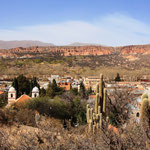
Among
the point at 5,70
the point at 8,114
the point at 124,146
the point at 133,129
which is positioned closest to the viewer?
the point at 124,146

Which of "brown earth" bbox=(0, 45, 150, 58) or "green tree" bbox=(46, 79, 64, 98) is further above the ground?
"brown earth" bbox=(0, 45, 150, 58)

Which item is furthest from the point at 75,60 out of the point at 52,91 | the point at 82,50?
the point at 52,91

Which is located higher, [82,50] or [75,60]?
[82,50]

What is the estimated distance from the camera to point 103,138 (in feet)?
23.6

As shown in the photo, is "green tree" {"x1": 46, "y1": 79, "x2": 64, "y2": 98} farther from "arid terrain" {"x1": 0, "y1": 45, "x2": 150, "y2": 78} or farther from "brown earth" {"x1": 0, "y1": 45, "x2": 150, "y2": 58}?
"brown earth" {"x1": 0, "y1": 45, "x2": 150, "y2": 58}

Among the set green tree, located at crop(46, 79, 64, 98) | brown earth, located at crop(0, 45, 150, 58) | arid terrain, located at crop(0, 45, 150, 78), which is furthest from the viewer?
brown earth, located at crop(0, 45, 150, 58)

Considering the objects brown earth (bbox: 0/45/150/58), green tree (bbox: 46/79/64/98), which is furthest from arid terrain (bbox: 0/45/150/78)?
green tree (bbox: 46/79/64/98)

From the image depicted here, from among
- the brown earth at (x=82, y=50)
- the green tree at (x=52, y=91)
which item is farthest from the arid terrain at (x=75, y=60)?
the green tree at (x=52, y=91)

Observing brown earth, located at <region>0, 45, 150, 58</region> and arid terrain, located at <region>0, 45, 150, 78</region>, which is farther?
brown earth, located at <region>0, 45, 150, 58</region>

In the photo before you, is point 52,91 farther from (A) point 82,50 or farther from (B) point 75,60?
(A) point 82,50

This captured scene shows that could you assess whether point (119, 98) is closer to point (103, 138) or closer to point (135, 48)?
point (103, 138)

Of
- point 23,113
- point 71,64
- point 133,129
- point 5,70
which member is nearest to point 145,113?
point 133,129

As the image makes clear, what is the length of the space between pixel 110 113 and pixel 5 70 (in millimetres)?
56922

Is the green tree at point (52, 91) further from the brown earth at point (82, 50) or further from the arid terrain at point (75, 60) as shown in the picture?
the brown earth at point (82, 50)
